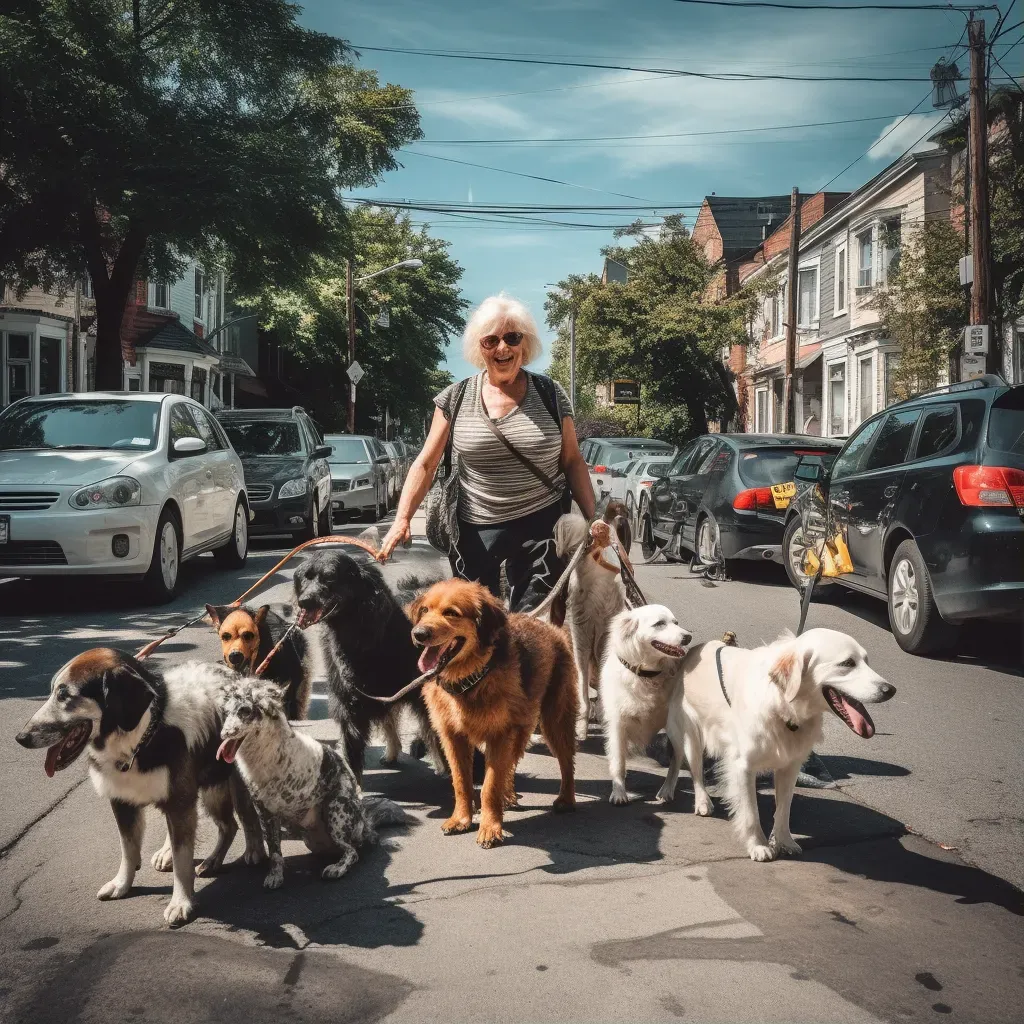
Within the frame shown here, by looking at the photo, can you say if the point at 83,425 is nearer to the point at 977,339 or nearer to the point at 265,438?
the point at 265,438

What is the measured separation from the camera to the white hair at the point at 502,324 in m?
5.13

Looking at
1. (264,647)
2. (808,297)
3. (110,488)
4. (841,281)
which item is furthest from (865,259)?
(264,647)

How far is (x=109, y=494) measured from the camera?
9.39 m

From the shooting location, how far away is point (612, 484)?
21750 mm

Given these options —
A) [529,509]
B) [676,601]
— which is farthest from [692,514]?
[529,509]

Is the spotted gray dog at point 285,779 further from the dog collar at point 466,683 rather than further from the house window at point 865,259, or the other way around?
the house window at point 865,259

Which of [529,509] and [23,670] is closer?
[529,509]

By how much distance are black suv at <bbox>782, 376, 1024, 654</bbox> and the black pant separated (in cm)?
341

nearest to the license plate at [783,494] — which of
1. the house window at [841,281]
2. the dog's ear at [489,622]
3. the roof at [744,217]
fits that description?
the dog's ear at [489,622]

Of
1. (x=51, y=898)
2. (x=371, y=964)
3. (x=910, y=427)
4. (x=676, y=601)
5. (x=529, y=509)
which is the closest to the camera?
(x=371, y=964)

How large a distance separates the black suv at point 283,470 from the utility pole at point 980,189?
10.4 meters

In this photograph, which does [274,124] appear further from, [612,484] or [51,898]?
[51,898]

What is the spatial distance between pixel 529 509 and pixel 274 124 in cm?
1749

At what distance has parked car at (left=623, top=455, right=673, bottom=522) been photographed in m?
17.5
